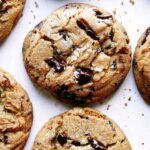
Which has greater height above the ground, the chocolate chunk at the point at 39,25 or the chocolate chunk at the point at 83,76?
the chocolate chunk at the point at 39,25

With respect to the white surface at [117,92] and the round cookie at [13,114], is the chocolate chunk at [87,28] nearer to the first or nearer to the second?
the white surface at [117,92]

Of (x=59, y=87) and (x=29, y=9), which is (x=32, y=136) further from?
(x=29, y=9)

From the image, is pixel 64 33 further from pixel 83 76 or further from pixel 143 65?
pixel 143 65

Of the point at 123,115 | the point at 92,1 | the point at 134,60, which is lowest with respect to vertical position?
the point at 123,115

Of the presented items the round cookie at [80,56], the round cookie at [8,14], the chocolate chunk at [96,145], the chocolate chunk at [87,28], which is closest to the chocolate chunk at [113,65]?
the round cookie at [80,56]

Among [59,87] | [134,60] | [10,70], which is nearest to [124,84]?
[134,60]

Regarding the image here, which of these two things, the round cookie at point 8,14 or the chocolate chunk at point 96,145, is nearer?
the chocolate chunk at point 96,145

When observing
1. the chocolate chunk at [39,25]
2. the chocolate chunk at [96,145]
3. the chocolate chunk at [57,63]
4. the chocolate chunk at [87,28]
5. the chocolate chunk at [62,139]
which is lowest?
the chocolate chunk at [96,145]
